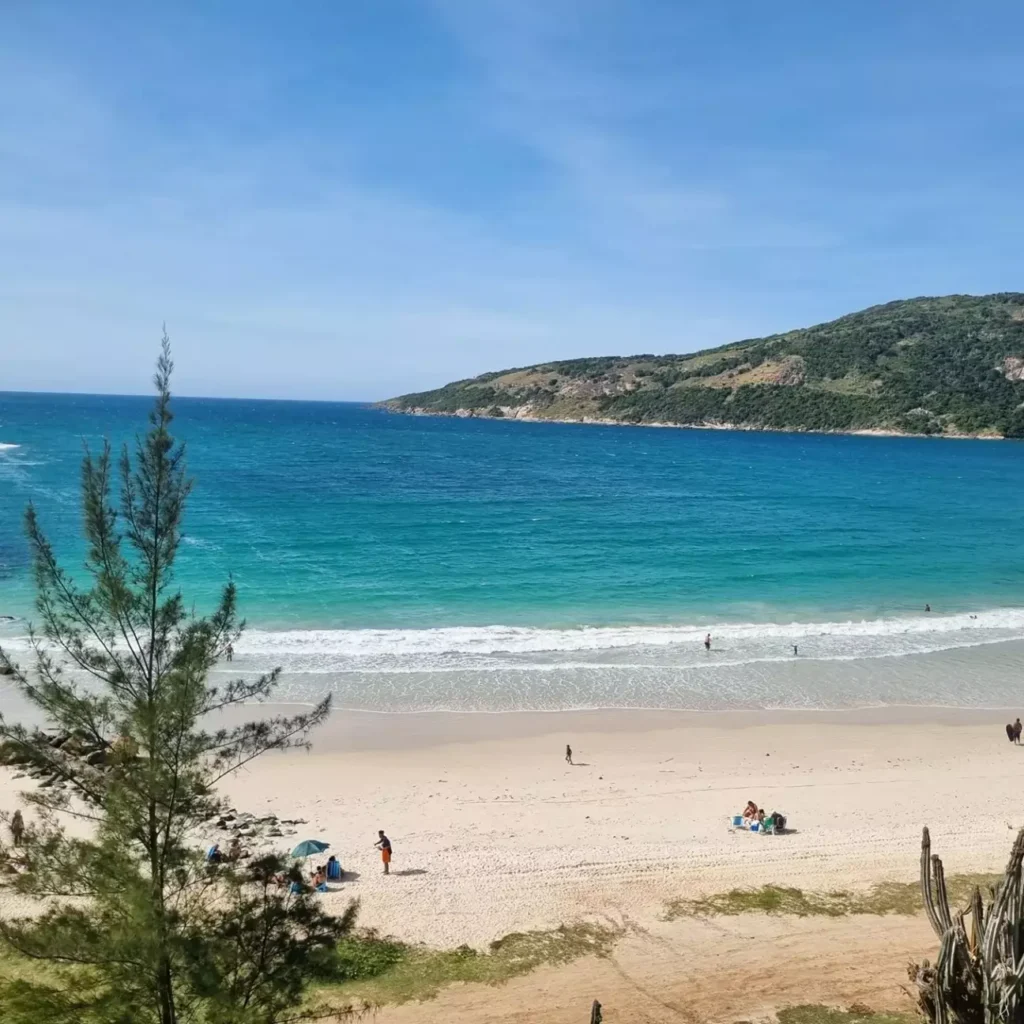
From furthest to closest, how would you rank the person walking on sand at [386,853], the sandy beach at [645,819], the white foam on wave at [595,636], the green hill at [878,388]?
the green hill at [878,388]
the white foam on wave at [595,636]
the person walking on sand at [386,853]
the sandy beach at [645,819]

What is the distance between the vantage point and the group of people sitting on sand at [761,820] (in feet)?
64.5

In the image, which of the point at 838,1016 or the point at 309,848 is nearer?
the point at 838,1016

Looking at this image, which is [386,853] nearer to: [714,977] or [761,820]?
[714,977]

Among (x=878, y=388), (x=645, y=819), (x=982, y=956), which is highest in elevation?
(x=878, y=388)

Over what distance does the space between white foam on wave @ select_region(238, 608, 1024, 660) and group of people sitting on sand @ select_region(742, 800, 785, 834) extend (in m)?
13.8

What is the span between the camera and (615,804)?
2116 centimetres

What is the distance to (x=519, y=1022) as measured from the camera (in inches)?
494

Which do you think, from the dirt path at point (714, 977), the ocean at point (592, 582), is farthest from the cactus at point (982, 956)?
the ocean at point (592, 582)

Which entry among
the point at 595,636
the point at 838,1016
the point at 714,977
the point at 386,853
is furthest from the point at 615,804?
the point at 595,636

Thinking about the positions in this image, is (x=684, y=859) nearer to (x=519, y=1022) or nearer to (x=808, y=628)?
(x=519, y=1022)

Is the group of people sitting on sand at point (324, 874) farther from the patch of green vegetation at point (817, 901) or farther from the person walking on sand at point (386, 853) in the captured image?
the patch of green vegetation at point (817, 901)

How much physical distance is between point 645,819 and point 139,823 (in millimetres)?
15217

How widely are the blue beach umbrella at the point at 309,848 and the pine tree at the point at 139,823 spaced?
350 inches

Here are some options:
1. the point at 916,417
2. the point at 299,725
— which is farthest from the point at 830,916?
the point at 916,417
